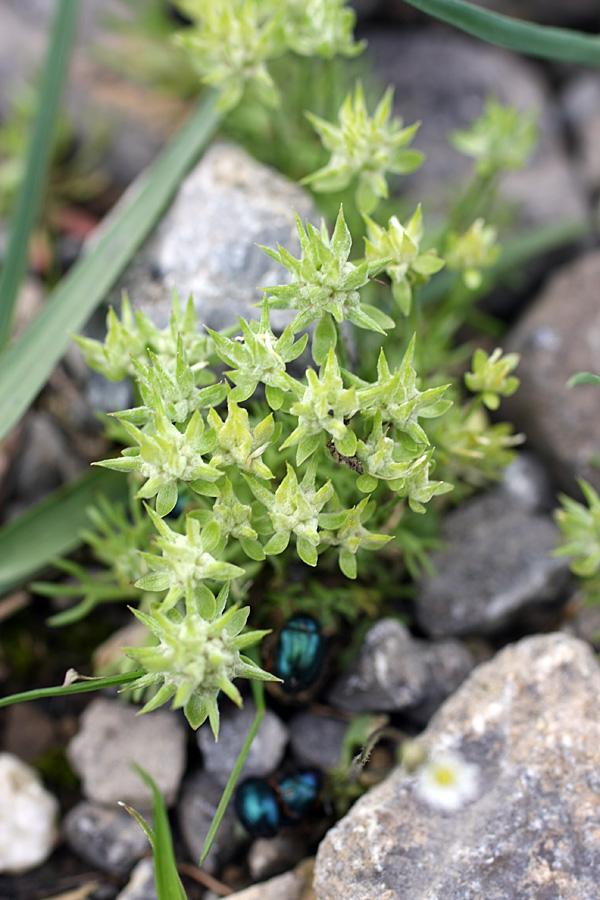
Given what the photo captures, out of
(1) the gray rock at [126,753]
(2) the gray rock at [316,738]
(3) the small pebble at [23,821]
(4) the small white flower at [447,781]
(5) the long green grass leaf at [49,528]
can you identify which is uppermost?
(5) the long green grass leaf at [49,528]

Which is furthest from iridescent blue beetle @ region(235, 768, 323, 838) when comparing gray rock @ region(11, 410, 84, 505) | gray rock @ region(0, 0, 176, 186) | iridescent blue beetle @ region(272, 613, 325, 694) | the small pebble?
gray rock @ region(0, 0, 176, 186)

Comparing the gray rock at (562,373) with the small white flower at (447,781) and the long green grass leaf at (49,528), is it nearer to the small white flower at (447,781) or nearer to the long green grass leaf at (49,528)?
the small white flower at (447,781)

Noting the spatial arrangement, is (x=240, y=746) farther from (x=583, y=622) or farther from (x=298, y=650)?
(x=583, y=622)

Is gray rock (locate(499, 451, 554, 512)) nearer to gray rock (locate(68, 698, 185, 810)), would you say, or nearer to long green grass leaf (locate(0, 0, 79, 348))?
gray rock (locate(68, 698, 185, 810))

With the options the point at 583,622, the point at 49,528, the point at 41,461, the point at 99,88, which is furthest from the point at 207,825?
the point at 99,88

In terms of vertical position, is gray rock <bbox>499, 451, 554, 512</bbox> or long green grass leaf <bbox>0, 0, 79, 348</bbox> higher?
long green grass leaf <bbox>0, 0, 79, 348</bbox>

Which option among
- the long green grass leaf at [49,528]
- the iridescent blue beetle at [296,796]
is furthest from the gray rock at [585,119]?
the iridescent blue beetle at [296,796]
